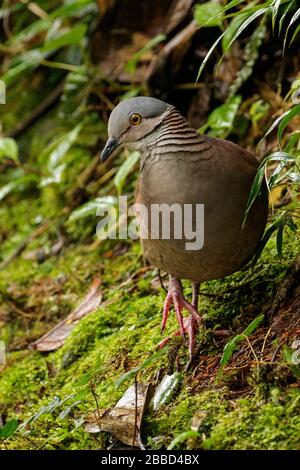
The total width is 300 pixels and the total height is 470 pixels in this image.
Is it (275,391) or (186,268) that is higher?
(186,268)

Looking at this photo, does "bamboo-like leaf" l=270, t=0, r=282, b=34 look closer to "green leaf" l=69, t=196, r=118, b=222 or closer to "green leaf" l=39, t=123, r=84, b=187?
"green leaf" l=69, t=196, r=118, b=222

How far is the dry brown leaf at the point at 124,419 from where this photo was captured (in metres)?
2.79

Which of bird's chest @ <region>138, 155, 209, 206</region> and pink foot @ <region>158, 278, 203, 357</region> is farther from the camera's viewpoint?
pink foot @ <region>158, 278, 203, 357</region>

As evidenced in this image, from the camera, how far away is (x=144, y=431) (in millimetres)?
2797

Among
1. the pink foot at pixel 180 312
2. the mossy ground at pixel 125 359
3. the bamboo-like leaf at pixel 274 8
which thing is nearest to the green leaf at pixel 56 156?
the mossy ground at pixel 125 359

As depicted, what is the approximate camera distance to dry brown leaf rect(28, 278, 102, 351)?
4254 millimetres

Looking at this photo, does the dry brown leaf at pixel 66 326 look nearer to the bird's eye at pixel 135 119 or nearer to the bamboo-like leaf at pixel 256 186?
the bird's eye at pixel 135 119

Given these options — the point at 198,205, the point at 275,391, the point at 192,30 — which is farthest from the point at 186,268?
the point at 192,30

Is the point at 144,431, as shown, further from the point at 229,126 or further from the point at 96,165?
the point at 96,165

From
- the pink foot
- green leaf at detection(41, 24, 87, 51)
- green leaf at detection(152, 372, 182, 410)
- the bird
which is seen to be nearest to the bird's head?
the bird

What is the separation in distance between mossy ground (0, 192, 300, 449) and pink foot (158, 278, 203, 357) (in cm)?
6

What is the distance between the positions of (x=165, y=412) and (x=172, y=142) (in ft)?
3.75
